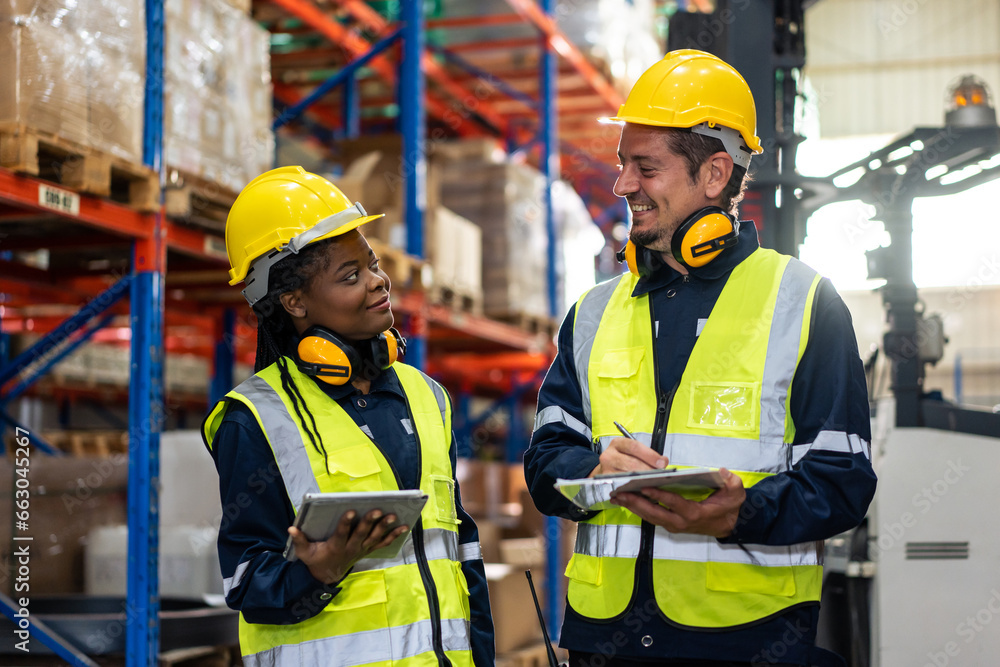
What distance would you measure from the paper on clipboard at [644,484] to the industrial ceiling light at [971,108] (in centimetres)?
297

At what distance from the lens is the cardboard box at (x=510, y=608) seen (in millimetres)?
6074

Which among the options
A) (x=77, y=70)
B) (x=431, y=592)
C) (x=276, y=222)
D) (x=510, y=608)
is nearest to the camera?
(x=431, y=592)

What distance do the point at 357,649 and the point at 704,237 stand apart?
1166 mm

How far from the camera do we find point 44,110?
3.62 m

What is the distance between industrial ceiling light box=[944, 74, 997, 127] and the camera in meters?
4.23

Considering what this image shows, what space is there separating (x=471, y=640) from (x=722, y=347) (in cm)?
93

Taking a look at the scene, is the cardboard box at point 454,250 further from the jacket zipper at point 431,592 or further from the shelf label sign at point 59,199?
the jacket zipper at point 431,592

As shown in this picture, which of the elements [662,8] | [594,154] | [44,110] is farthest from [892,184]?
[662,8]

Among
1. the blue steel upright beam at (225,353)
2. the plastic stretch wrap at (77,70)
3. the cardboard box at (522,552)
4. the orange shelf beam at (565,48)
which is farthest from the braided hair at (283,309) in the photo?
the orange shelf beam at (565,48)

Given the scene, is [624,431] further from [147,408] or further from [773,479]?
[147,408]

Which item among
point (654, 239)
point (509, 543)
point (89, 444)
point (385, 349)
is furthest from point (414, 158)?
point (89, 444)

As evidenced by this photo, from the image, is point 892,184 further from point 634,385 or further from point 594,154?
point 594,154

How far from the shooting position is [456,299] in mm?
6973

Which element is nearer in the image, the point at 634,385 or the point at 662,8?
the point at 634,385
